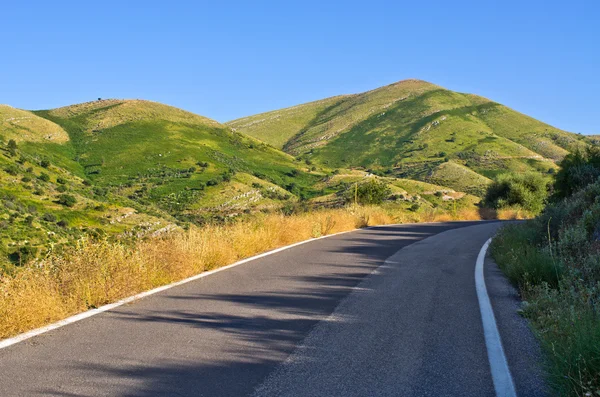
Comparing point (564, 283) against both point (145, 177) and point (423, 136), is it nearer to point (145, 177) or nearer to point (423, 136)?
point (145, 177)

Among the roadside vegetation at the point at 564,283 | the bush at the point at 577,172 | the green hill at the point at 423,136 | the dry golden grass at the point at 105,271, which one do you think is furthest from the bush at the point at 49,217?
the green hill at the point at 423,136

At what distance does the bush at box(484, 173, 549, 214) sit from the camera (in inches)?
1848

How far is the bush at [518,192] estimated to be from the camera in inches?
1848

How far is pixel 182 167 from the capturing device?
85.6m

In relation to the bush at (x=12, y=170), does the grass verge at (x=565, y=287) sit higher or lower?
lower

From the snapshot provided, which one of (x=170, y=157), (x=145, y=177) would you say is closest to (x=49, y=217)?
(x=145, y=177)

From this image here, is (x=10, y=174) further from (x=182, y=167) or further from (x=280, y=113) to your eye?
(x=280, y=113)

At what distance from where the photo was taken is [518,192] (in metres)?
47.4

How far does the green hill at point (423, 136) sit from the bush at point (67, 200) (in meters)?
50.2

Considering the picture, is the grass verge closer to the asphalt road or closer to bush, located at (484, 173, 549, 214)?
the asphalt road

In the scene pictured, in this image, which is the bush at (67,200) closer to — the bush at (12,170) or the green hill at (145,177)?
the green hill at (145,177)

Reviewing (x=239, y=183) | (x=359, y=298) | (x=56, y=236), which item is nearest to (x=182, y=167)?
(x=239, y=183)

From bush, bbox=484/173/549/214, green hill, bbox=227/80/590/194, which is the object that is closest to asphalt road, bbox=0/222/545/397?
bush, bbox=484/173/549/214

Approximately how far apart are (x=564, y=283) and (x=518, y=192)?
43.1m
